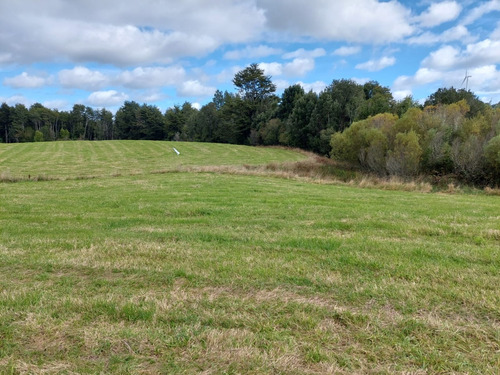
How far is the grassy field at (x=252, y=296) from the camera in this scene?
8.32 feet

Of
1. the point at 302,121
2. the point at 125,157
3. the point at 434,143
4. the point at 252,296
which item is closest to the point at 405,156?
the point at 434,143

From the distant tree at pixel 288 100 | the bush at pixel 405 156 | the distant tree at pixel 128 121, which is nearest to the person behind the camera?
the bush at pixel 405 156

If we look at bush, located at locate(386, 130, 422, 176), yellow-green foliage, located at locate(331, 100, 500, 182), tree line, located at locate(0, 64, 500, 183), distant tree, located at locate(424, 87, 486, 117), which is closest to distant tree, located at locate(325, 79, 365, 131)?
tree line, located at locate(0, 64, 500, 183)

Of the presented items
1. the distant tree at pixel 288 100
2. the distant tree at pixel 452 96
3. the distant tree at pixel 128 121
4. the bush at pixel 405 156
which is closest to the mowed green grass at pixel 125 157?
the bush at pixel 405 156

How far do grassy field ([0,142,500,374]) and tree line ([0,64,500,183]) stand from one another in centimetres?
1838

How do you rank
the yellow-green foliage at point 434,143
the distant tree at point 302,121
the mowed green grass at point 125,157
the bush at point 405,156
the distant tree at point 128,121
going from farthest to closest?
1. the distant tree at point 128,121
2. the distant tree at point 302,121
3. the mowed green grass at point 125,157
4. the bush at point 405,156
5. the yellow-green foliage at point 434,143

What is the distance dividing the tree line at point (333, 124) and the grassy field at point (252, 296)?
18.4 m

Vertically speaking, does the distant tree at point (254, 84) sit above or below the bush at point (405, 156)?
above

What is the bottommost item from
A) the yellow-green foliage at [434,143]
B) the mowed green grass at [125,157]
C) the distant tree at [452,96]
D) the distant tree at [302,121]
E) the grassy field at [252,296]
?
the grassy field at [252,296]

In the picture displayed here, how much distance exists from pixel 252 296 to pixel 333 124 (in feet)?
139

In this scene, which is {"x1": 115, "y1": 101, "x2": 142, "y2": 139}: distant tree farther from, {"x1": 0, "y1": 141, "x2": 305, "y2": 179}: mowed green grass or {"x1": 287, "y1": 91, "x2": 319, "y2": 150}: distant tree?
{"x1": 287, "y1": 91, "x2": 319, "y2": 150}: distant tree

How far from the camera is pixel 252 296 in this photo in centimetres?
352

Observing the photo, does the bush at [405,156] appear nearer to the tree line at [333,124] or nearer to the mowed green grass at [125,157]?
the tree line at [333,124]

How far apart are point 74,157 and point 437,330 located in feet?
116
